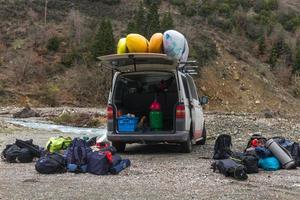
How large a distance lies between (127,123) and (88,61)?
33.8 meters

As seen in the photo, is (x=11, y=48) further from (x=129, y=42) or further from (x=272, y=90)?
(x=129, y=42)

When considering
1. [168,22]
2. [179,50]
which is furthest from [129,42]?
[168,22]

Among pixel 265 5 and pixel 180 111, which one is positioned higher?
pixel 265 5

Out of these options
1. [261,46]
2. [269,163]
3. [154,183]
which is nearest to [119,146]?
[269,163]

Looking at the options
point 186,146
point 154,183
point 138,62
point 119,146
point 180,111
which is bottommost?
point 119,146

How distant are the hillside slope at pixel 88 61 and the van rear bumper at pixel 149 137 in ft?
92.8

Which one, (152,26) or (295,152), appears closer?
(295,152)

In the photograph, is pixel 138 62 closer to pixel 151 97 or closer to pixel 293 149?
pixel 151 97

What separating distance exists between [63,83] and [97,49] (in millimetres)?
4164

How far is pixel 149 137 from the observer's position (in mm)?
11516

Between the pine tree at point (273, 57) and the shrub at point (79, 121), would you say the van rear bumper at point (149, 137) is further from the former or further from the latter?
the pine tree at point (273, 57)

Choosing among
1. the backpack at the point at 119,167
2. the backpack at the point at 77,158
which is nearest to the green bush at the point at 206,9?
the backpack at the point at 119,167

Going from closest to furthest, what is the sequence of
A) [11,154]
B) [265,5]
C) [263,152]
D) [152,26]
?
[263,152]
[11,154]
[152,26]
[265,5]

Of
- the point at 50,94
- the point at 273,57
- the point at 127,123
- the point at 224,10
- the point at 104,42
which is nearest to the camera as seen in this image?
the point at 127,123
